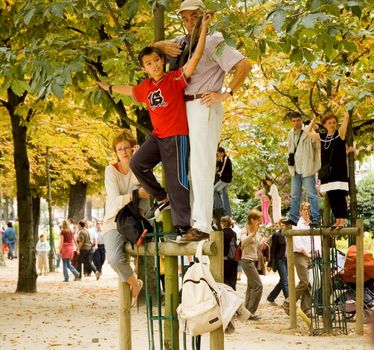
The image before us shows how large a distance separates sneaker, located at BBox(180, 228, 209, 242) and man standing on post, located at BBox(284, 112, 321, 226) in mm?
6725

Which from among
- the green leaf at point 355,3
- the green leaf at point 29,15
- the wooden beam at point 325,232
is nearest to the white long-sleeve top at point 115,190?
the green leaf at point 29,15

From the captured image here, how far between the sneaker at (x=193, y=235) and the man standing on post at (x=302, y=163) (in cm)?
673

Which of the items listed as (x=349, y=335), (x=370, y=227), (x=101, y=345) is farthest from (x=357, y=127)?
(x=370, y=227)

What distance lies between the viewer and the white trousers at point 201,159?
6383 millimetres

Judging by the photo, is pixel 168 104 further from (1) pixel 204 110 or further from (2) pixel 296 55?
(2) pixel 296 55

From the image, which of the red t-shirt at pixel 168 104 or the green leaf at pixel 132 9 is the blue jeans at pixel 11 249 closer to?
the green leaf at pixel 132 9

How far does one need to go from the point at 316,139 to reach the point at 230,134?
1387 centimetres

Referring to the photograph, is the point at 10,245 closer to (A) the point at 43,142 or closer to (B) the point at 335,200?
(A) the point at 43,142

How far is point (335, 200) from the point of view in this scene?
12.9 metres

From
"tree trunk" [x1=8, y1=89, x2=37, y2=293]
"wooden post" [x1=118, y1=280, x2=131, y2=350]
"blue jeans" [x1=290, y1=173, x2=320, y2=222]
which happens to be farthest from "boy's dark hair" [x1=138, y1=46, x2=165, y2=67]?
"tree trunk" [x1=8, y1=89, x2=37, y2=293]

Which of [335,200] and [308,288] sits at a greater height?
[335,200]

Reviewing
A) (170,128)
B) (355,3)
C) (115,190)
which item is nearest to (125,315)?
(115,190)

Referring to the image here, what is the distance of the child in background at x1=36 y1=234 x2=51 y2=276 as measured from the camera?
3231 cm

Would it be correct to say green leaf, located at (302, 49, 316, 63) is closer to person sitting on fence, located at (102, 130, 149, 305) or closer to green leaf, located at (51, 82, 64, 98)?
person sitting on fence, located at (102, 130, 149, 305)
